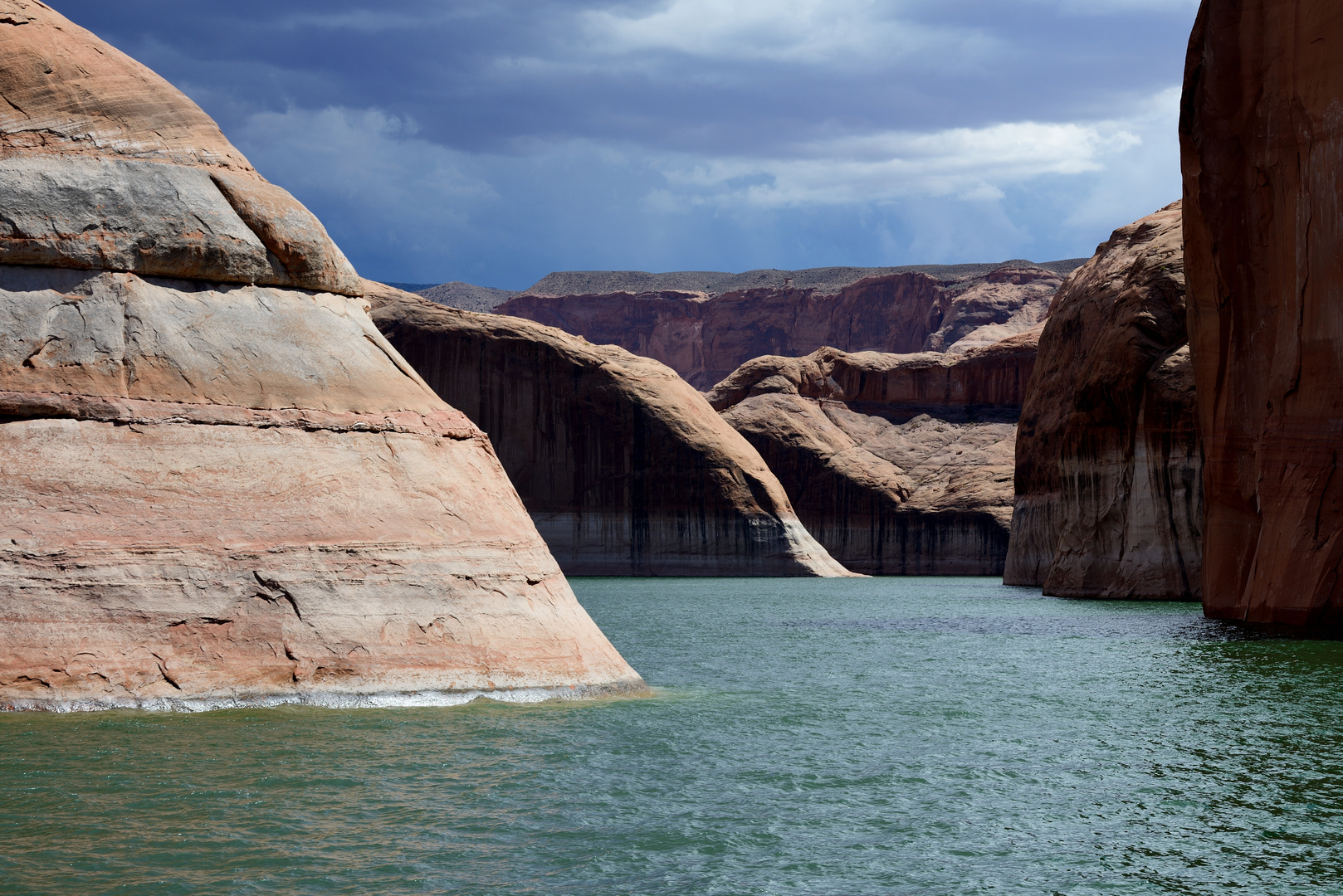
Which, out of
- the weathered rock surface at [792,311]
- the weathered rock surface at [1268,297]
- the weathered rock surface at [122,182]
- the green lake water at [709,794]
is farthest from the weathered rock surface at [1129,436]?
the weathered rock surface at [792,311]

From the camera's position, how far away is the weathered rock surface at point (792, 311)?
127 m

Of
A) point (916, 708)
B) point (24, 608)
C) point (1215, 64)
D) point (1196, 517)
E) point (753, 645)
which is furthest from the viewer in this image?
point (1196, 517)

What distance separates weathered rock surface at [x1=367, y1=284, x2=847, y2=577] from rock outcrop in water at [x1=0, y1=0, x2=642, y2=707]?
50.3 metres

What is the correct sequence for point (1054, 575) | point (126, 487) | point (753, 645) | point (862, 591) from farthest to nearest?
point (862, 591)
point (1054, 575)
point (753, 645)
point (126, 487)

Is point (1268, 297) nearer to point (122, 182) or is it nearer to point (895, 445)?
point (122, 182)

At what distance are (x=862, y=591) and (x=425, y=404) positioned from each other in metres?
35.2

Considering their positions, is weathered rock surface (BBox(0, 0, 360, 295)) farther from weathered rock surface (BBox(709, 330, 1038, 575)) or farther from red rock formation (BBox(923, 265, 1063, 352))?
red rock formation (BBox(923, 265, 1063, 352))

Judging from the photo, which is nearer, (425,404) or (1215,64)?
(425,404)

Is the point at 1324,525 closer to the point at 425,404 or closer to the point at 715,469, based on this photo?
the point at 425,404

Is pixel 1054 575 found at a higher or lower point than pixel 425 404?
lower

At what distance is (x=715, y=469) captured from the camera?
67.1 m

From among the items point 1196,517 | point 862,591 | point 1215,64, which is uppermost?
point 1215,64

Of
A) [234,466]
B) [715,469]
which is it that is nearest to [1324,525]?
[234,466]

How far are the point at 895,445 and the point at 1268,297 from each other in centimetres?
5951
